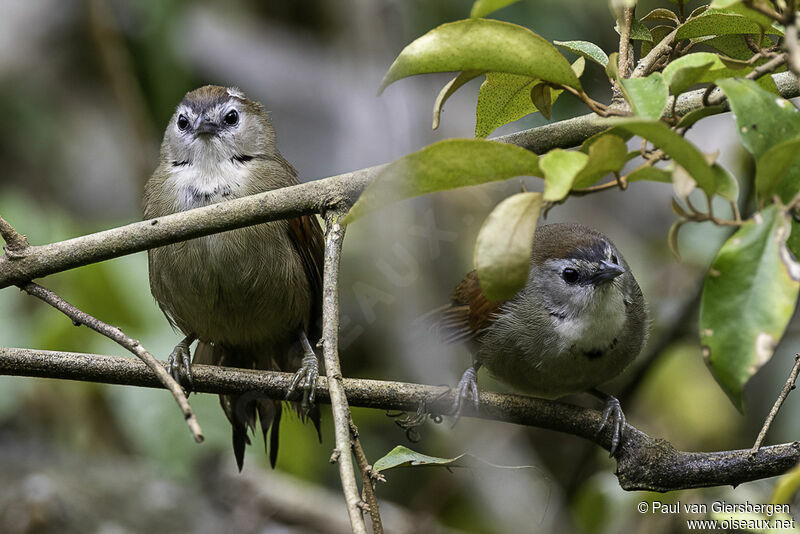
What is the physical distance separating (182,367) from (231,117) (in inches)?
47.3

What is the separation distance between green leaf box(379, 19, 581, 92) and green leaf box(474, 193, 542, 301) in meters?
0.40

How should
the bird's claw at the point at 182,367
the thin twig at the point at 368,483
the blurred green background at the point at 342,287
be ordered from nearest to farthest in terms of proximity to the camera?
1. the thin twig at the point at 368,483
2. the bird's claw at the point at 182,367
3. the blurred green background at the point at 342,287

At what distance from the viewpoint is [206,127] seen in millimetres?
3789

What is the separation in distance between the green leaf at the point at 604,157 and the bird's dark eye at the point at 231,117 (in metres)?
2.64

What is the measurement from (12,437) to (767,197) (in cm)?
477

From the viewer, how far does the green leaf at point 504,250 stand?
1485mm

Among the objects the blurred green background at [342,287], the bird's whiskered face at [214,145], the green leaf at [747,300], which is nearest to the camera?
the green leaf at [747,300]

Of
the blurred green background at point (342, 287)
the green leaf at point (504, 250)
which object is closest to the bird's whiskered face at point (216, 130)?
the blurred green background at point (342, 287)

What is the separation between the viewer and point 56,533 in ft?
14.8

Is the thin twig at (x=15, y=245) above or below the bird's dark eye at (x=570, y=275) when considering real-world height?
above

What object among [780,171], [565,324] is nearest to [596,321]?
[565,324]

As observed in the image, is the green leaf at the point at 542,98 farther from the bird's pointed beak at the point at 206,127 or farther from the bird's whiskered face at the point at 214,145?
the bird's pointed beak at the point at 206,127

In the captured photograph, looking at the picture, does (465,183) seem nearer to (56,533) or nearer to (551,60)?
(551,60)

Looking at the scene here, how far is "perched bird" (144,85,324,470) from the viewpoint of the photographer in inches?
135
